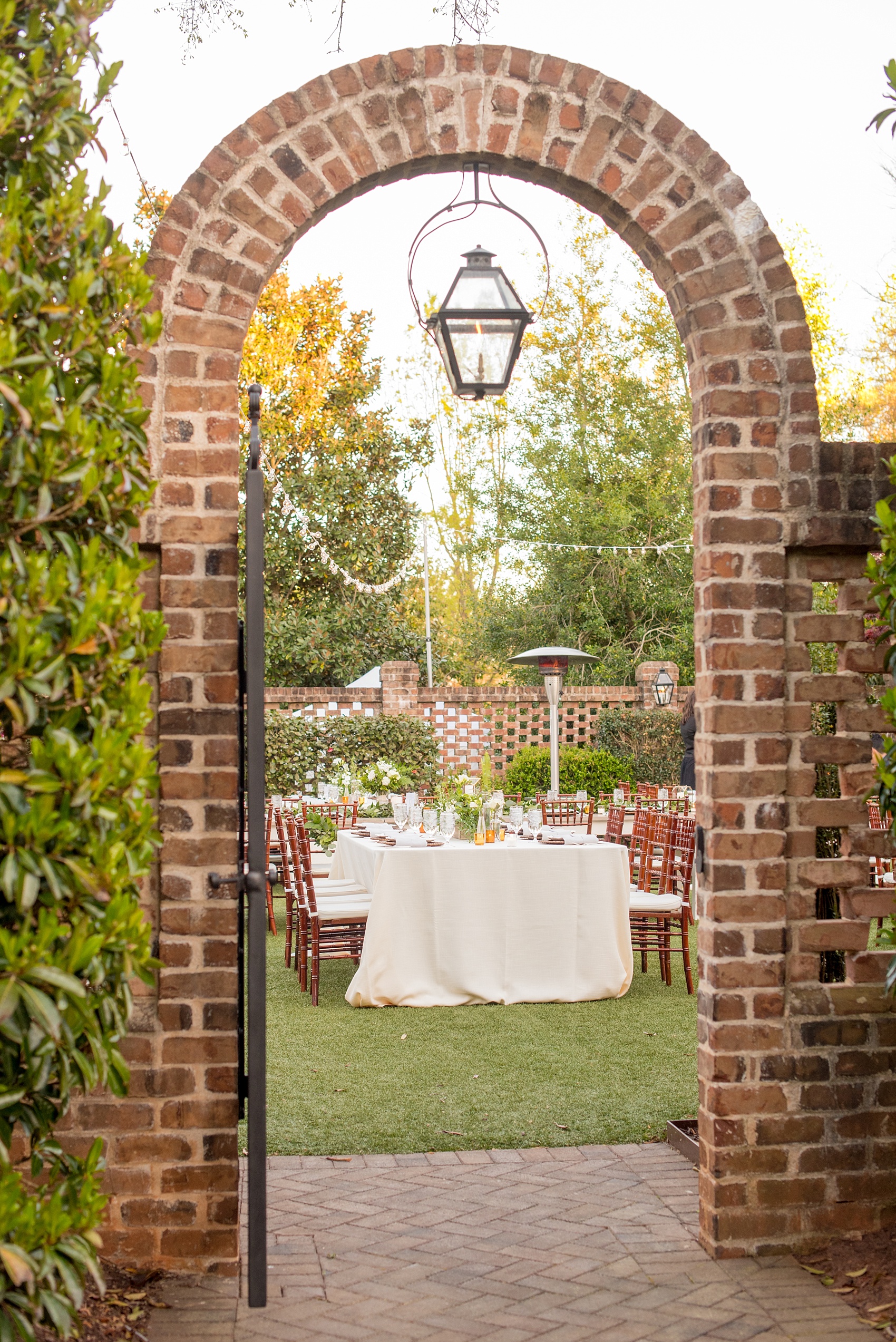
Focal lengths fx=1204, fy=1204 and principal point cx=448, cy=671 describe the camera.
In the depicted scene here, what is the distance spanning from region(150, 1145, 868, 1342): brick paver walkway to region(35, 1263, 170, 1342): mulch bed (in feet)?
0.18

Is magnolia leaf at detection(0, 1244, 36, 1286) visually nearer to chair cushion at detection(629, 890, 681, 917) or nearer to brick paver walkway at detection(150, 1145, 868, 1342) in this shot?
brick paver walkway at detection(150, 1145, 868, 1342)

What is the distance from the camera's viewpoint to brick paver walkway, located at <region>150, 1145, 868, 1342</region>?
3156mm

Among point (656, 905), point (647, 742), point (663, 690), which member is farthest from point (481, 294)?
point (663, 690)

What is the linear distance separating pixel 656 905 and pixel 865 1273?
4.46 meters

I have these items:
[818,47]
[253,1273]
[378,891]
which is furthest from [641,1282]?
[818,47]

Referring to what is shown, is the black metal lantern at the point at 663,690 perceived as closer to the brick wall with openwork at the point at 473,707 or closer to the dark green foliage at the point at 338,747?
the brick wall with openwork at the point at 473,707

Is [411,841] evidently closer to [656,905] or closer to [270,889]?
[656,905]

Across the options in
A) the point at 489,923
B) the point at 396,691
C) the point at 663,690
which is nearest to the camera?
the point at 489,923

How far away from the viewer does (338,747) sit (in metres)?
14.8

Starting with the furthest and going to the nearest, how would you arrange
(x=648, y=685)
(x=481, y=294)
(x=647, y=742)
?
(x=648, y=685) < (x=647, y=742) < (x=481, y=294)

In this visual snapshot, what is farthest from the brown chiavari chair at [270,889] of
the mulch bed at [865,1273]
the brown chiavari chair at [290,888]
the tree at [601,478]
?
the tree at [601,478]

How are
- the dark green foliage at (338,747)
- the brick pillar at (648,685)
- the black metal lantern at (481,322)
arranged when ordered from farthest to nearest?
1. the brick pillar at (648,685)
2. the dark green foliage at (338,747)
3. the black metal lantern at (481,322)

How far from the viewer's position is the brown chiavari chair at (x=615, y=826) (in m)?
9.91

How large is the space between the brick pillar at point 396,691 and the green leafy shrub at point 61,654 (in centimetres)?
1298
